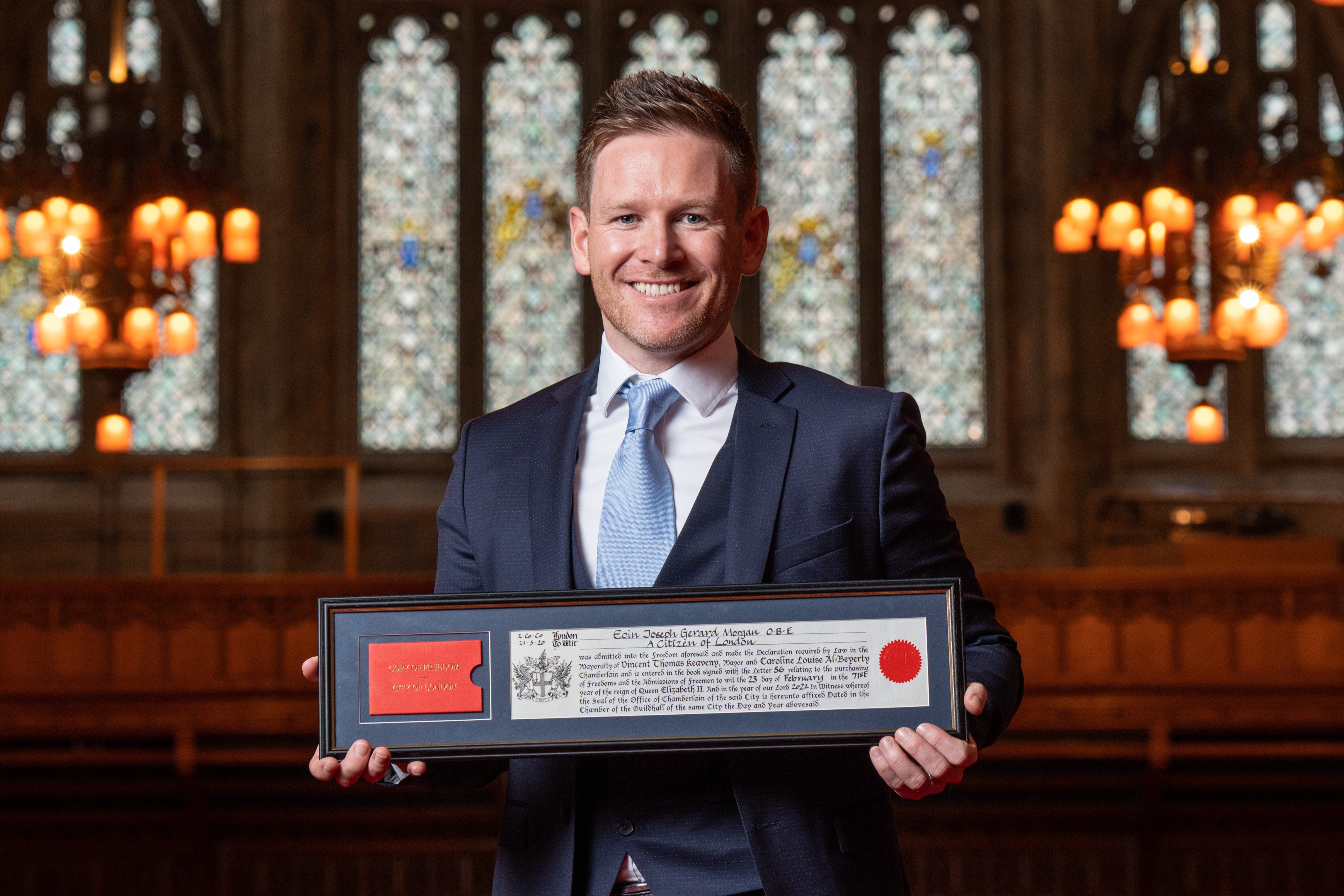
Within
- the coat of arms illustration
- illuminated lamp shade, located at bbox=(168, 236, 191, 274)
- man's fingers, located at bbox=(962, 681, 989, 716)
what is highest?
illuminated lamp shade, located at bbox=(168, 236, 191, 274)

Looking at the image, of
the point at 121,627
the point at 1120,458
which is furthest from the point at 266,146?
the point at 1120,458

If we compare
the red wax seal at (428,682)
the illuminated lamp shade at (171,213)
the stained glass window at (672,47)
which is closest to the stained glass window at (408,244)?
the stained glass window at (672,47)

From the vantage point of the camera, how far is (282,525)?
9312 mm

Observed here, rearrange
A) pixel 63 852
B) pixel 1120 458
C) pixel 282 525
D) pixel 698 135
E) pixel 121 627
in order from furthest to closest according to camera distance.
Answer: pixel 1120 458, pixel 282 525, pixel 121 627, pixel 63 852, pixel 698 135

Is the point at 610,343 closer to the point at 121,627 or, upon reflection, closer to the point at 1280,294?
the point at 121,627

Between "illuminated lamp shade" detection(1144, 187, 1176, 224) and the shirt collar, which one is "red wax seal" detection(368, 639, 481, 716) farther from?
"illuminated lamp shade" detection(1144, 187, 1176, 224)

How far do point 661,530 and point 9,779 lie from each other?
573 cm

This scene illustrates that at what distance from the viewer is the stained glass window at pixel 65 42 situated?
1009 cm

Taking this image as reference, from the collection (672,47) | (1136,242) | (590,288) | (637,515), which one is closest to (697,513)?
(637,515)

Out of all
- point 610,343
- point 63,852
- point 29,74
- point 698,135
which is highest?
point 29,74

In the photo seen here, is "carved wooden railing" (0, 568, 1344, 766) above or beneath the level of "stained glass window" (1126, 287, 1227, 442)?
beneath

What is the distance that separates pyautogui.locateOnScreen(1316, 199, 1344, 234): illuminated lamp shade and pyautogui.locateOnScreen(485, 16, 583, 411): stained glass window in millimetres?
5336

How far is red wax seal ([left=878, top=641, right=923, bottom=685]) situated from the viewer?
4.28 ft

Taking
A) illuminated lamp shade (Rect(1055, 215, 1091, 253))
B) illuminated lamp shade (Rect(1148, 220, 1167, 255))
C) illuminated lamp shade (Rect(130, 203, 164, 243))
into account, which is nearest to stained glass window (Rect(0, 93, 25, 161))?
illuminated lamp shade (Rect(130, 203, 164, 243))
